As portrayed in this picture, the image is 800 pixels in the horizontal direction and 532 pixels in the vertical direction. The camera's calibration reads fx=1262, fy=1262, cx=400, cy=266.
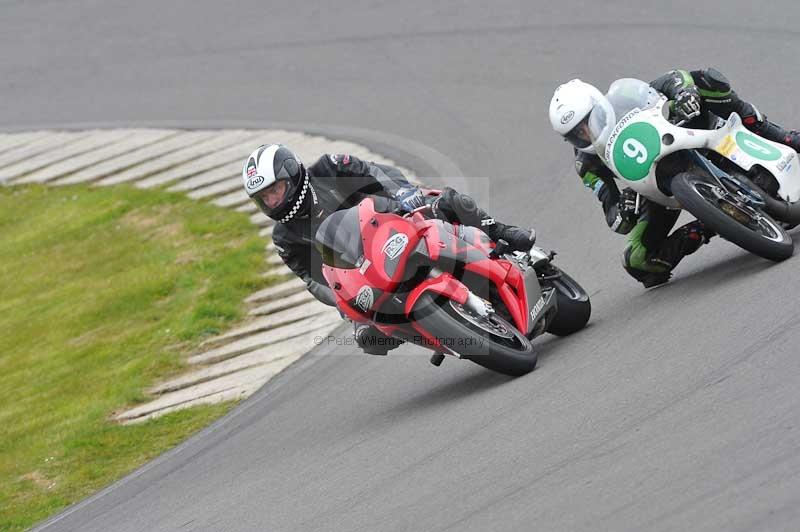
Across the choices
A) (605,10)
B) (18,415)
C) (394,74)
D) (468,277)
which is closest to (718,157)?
(468,277)

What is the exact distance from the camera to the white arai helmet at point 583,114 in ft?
25.0

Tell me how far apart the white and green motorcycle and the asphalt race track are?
0.39 metres

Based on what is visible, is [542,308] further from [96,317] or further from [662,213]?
[96,317]

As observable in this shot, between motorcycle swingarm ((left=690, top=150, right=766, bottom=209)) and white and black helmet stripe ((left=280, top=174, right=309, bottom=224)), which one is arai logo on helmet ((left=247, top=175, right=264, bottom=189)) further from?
motorcycle swingarm ((left=690, top=150, right=766, bottom=209))

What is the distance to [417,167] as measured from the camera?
12664mm

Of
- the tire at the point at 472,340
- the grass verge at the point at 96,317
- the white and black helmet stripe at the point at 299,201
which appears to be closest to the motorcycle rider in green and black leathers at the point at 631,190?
the tire at the point at 472,340

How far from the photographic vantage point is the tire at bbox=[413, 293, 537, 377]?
6961mm

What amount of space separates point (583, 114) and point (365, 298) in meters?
1.75

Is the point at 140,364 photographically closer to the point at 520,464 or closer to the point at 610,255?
the point at 610,255

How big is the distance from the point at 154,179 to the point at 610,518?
1078 cm

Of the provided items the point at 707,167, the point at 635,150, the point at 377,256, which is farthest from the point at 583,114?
the point at 377,256

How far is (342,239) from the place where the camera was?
23.8 feet

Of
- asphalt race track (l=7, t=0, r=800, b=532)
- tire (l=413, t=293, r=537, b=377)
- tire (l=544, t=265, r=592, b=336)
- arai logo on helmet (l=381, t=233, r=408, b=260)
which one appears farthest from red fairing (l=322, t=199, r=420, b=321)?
tire (l=544, t=265, r=592, b=336)

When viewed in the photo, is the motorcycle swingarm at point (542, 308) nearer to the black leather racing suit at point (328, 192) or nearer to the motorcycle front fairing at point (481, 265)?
the motorcycle front fairing at point (481, 265)
